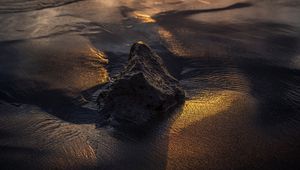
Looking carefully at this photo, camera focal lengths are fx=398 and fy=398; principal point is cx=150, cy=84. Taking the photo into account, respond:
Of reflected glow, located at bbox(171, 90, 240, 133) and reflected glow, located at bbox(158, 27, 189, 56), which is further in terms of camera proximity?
reflected glow, located at bbox(158, 27, 189, 56)

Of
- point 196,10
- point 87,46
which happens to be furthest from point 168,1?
point 87,46

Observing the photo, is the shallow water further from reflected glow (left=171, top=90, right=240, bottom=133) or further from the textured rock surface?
the textured rock surface

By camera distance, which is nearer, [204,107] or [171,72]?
[204,107]

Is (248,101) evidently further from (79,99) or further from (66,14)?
(66,14)

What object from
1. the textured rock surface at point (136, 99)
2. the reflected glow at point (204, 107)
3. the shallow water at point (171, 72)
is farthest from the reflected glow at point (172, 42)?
the textured rock surface at point (136, 99)

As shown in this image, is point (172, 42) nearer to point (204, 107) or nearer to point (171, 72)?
point (171, 72)

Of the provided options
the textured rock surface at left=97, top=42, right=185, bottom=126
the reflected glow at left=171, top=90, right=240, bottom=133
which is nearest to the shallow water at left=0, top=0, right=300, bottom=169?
the reflected glow at left=171, top=90, right=240, bottom=133

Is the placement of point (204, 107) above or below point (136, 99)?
below

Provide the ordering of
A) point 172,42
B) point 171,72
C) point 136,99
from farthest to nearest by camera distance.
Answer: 1. point 172,42
2. point 171,72
3. point 136,99

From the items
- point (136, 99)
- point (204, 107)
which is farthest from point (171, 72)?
point (136, 99)

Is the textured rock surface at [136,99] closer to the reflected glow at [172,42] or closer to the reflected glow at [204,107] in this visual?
the reflected glow at [204,107]
